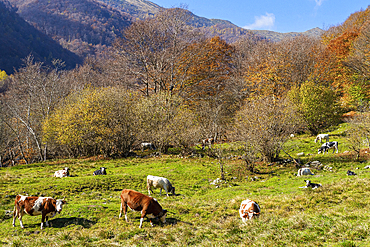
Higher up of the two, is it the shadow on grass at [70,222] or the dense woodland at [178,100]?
the dense woodland at [178,100]

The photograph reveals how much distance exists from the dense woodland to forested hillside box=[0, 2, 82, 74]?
13799cm

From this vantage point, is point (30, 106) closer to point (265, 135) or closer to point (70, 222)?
point (70, 222)

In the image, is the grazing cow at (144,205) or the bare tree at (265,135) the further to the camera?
the bare tree at (265,135)

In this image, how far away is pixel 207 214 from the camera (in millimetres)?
11133

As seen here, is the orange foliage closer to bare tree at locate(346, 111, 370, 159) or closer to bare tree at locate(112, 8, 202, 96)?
bare tree at locate(112, 8, 202, 96)

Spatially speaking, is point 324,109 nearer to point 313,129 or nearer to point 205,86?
point 313,129

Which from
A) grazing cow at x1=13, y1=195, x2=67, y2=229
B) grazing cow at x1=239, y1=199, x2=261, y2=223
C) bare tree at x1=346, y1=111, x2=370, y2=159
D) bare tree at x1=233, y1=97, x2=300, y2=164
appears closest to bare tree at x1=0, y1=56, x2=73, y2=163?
grazing cow at x1=13, y1=195, x2=67, y2=229

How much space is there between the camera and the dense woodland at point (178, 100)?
29141 mm

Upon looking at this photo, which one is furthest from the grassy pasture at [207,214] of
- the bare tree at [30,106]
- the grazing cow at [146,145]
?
the bare tree at [30,106]

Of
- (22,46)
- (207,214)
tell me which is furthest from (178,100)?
(22,46)

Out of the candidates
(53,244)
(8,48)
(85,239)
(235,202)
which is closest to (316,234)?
(235,202)

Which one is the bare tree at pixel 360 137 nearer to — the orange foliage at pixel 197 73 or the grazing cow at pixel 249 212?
the grazing cow at pixel 249 212

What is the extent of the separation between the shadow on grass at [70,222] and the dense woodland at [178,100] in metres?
14.9

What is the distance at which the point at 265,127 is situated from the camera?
22.2m
